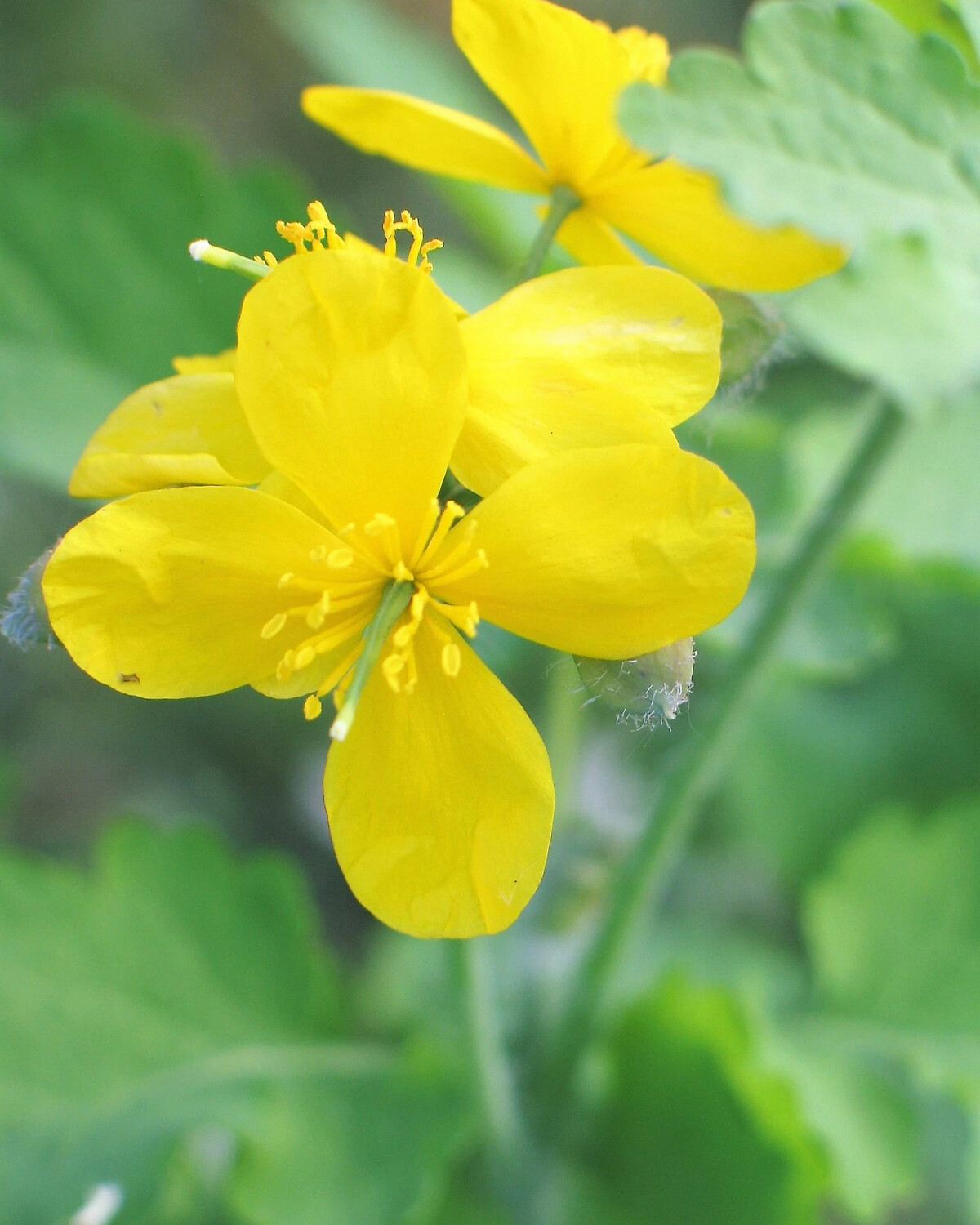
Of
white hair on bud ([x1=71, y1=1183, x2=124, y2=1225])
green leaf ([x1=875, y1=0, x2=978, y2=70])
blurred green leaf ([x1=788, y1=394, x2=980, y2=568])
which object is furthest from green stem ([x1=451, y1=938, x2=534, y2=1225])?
green leaf ([x1=875, y1=0, x2=978, y2=70])

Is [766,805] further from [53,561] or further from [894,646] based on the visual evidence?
[53,561]

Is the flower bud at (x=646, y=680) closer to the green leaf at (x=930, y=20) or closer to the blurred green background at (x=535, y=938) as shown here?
the blurred green background at (x=535, y=938)

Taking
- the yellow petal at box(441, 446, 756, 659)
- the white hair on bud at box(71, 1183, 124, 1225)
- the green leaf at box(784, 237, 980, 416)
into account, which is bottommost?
the white hair on bud at box(71, 1183, 124, 1225)

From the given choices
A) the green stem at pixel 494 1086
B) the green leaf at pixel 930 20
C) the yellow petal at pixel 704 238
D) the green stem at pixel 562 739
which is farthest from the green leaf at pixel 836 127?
the green stem at pixel 562 739

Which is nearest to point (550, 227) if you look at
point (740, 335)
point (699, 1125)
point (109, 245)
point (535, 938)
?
point (740, 335)

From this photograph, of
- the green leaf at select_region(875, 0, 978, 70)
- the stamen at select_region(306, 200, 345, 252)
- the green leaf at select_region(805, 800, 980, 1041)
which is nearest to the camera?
the stamen at select_region(306, 200, 345, 252)

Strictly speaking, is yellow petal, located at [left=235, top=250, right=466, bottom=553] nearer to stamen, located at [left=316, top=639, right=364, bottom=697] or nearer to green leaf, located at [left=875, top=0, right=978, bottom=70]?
stamen, located at [left=316, top=639, right=364, bottom=697]
